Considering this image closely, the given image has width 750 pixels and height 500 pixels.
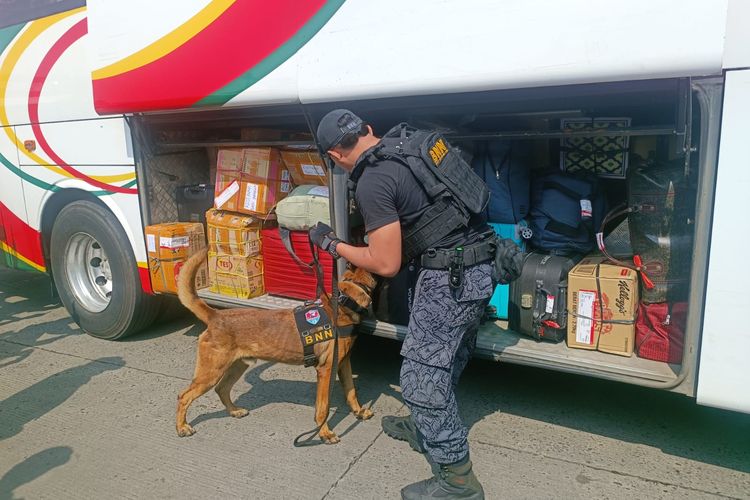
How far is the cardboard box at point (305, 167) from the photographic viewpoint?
4.15m

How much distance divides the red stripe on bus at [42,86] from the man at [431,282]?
2504mm

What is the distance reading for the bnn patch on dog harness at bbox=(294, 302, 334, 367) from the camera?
10.8ft

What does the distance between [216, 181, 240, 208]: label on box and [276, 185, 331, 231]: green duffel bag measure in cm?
43

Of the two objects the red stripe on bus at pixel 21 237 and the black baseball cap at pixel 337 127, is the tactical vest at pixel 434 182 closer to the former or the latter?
the black baseball cap at pixel 337 127

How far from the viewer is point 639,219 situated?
3359 mm

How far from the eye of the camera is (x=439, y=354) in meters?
2.71

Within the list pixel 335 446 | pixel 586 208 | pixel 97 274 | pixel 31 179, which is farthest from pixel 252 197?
pixel 31 179

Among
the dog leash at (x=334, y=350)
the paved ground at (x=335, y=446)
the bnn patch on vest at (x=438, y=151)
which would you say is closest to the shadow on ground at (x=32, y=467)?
the paved ground at (x=335, y=446)

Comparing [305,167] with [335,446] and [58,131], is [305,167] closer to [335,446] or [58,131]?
[335,446]

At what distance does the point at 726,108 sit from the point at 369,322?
7.26 feet

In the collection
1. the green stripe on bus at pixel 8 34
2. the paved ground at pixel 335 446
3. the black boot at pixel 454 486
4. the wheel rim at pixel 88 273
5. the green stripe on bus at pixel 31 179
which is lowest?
the paved ground at pixel 335 446

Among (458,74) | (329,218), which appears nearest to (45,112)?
(329,218)

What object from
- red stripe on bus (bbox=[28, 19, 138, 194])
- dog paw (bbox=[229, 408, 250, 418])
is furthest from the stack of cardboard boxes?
dog paw (bbox=[229, 408, 250, 418])

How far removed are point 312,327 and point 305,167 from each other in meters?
1.39
